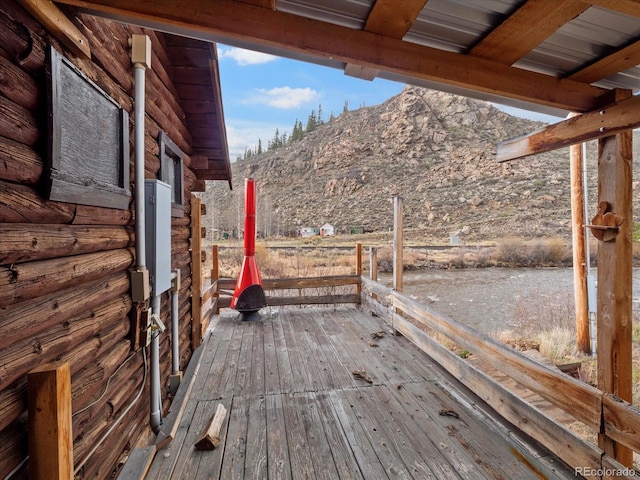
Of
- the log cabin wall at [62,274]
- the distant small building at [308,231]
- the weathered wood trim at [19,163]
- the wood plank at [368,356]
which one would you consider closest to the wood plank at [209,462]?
the log cabin wall at [62,274]

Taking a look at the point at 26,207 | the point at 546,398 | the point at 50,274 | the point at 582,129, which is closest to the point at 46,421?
the point at 50,274

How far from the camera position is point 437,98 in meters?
63.7

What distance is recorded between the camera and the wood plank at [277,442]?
2207 millimetres

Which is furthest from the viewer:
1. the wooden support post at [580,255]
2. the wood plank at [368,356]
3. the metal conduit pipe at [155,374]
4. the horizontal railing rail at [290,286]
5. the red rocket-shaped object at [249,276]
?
the horizontal railing rail at [290,286]

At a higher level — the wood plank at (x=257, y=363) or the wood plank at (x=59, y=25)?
the wood plank at (x=59, y=25)

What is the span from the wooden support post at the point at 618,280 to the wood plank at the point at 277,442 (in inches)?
90.9

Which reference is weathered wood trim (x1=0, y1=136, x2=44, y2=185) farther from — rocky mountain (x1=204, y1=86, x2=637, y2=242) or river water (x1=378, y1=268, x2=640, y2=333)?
rocky mountain (x1=204, y1=86, x2=637, y2=242)

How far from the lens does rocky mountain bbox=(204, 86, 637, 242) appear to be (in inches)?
1331

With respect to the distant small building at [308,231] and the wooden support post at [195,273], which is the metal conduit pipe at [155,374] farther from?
the distant small building at [308,231]

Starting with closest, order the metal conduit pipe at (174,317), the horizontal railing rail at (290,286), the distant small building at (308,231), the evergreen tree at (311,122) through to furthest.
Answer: the metal conduit pipe at (174,317), the horizontal railing rail at (290,286), the distant small building at (308,231), the evergreen tree at (311,122)

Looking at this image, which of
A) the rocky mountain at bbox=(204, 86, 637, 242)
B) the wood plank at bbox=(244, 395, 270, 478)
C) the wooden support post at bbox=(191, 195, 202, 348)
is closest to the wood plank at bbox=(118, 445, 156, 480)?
the wood plank at bbox=(244, 395, 270, 478)

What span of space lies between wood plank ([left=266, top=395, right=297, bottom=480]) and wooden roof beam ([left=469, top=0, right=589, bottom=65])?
302 centimetres

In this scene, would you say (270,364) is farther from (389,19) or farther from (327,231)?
(327,231)

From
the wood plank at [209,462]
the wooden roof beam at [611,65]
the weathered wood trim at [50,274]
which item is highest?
the wooden roof beam at [611,65]
